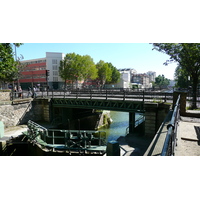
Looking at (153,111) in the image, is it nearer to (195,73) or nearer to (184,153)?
(195,73)

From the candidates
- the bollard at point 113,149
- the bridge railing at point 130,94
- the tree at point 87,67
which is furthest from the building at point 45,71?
the bollard at point 113,149

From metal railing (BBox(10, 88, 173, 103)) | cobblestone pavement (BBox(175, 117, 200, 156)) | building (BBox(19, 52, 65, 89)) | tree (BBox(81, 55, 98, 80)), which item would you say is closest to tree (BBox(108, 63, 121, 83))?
tree (BBox(81, 55, 98, 80))

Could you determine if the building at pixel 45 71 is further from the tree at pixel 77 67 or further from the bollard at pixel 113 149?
the bollard at pixel 113 149

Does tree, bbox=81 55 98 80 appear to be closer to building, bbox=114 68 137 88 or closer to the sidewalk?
building, bbox=114 68 137 88

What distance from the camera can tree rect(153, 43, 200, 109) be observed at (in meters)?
15.0

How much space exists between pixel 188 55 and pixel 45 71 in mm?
63815

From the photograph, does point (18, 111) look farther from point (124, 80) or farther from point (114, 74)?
point (124, 80)

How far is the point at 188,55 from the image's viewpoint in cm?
1627

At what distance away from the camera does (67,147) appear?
455 inches

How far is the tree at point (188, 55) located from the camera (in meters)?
15.0

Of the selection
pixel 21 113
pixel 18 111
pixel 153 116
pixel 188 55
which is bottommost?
pixel 21 113

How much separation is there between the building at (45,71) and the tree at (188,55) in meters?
54.3

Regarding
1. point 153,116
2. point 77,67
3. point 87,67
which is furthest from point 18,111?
point 87,67

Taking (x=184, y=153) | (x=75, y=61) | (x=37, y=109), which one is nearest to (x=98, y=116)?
(x=37, y=109)
